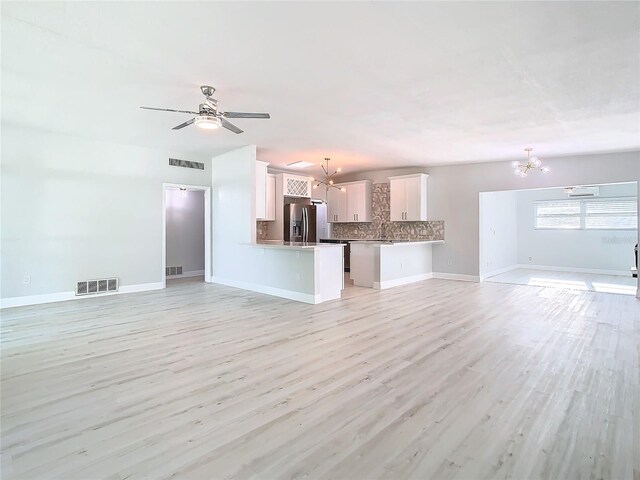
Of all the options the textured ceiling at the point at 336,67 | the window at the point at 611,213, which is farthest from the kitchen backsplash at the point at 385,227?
the window at the point at 611,213

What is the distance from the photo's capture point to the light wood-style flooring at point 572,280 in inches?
278

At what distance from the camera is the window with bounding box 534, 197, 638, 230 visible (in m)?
9.16

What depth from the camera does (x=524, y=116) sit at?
450 cm

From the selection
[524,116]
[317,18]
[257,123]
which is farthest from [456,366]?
[257,123]

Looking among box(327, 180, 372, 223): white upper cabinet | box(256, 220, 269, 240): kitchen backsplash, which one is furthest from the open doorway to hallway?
box(256, 220, 269, 240): kitchen backsplash

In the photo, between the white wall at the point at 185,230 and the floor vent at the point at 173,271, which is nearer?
the floor vent at the point at 173,271

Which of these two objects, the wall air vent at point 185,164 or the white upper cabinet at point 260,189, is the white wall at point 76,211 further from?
the white upper cabinet at point 260,189

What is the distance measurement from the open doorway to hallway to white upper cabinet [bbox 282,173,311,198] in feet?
13.7

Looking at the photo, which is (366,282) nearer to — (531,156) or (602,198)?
(531,156)

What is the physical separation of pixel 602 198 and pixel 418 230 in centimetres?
543

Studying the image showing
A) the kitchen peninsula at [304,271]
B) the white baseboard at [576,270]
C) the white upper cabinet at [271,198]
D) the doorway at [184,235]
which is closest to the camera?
the kitchen peninsula at [304,271]

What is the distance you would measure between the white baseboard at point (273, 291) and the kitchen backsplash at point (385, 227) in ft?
13.4

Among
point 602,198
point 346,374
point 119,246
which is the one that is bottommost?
point 346,374

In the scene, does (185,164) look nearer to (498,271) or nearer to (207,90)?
(207,90)
